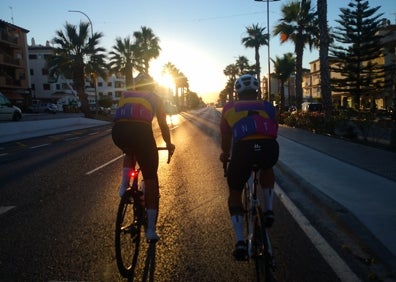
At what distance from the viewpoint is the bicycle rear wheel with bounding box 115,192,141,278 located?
390cm

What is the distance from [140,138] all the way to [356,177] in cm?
552

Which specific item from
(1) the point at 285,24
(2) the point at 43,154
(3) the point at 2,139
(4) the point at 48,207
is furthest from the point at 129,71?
(4) the point at 48,207

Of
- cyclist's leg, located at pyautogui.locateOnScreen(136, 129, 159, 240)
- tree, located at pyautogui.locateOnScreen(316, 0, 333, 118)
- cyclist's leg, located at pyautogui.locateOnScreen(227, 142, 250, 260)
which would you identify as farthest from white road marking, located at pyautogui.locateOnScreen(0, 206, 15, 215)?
tree, located at pyautogui.locateOnScreen(316, 0, 333, 118)

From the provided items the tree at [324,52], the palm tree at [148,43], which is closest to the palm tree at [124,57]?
the palm tree at [148,43]

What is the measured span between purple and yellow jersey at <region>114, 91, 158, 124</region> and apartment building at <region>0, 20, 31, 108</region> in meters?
53.5

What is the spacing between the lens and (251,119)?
373cm

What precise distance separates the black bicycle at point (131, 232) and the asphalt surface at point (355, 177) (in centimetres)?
249

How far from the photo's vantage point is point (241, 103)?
3.81 metres

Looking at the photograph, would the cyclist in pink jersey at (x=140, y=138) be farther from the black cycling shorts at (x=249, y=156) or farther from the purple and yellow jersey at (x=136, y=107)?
the black cycling shorts at (x=249, y=156)

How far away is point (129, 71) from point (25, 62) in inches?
691

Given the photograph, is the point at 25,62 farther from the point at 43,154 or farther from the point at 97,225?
the point at 97,225

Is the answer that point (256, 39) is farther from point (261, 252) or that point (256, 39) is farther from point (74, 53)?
point (261, 252)

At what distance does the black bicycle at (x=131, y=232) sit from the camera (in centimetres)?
394

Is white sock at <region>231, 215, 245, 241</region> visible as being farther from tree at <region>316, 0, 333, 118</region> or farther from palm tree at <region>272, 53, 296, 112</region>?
palm tree at <region>272, 53, 296, 112</region>
